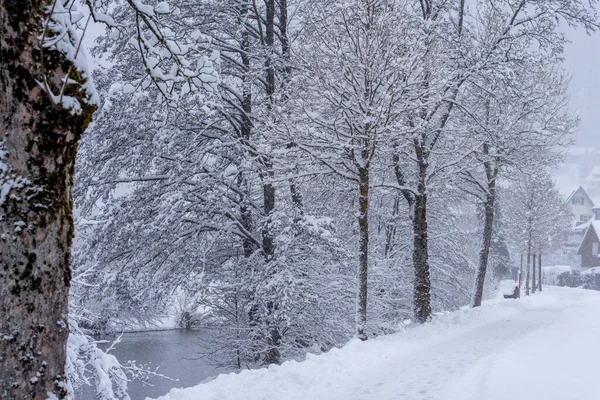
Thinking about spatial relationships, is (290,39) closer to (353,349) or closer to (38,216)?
(353,349)

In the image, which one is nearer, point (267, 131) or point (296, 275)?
point (267, 131)

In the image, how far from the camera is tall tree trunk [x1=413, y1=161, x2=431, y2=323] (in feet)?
45.1

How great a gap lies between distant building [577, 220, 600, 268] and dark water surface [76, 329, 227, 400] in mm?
44815

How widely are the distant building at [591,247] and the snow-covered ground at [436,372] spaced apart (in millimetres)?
48747

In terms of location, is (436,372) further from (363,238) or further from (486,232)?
(486,232)

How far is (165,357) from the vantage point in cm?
2122

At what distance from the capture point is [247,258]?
1245 centimetres

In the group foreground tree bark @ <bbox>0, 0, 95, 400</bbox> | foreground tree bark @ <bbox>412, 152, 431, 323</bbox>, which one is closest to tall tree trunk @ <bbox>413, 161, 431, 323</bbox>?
foreground tree bark @ <bbox>412, 152, 431, 323</bbox>

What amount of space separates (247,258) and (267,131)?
3.28 m

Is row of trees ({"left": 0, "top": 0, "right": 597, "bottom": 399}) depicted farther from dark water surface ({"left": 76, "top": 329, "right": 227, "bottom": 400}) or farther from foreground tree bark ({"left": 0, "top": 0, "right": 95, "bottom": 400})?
foreground tree bark ({"left": 0, "top": 0, "right": 95, "bottom": 400})

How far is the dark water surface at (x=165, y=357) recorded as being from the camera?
54.7ft

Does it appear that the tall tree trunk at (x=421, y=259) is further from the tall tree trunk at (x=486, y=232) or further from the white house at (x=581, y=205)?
the white house at (x=581, y=205)

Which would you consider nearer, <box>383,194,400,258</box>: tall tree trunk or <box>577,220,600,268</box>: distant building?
<box>383,194,400,258</box>: tall tree trunk

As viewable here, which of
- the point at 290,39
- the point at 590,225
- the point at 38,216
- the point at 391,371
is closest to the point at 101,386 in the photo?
the point at 391,371
